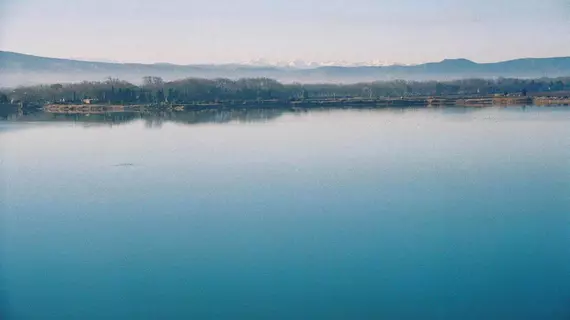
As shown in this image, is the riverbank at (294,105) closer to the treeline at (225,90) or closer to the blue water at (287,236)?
the treeline at (225,90)

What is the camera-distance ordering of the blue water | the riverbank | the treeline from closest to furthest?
the blue water → the riverbank → the treeline

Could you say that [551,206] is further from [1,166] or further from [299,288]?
[1,166]

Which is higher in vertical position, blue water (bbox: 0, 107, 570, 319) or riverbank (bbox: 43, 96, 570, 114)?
riverbank (bbox: 43, 96, 570, 114)

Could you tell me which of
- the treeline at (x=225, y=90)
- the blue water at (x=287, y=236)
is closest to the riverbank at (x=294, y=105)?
the treeline at (x=225, y=90)

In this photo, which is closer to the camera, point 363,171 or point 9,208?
point 9,208

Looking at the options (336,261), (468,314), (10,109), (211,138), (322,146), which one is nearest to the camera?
(468,314)

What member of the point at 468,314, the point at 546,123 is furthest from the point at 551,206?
the point at 546,123

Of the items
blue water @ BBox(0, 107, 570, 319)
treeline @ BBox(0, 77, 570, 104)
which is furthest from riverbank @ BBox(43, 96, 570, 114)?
blue water @ BBox(0, 107, 570, 319)

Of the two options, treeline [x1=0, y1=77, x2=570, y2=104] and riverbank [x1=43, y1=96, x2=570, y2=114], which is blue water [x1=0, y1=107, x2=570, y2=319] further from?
treeline [x1=0, y1=77, x2=570, y2=104]
